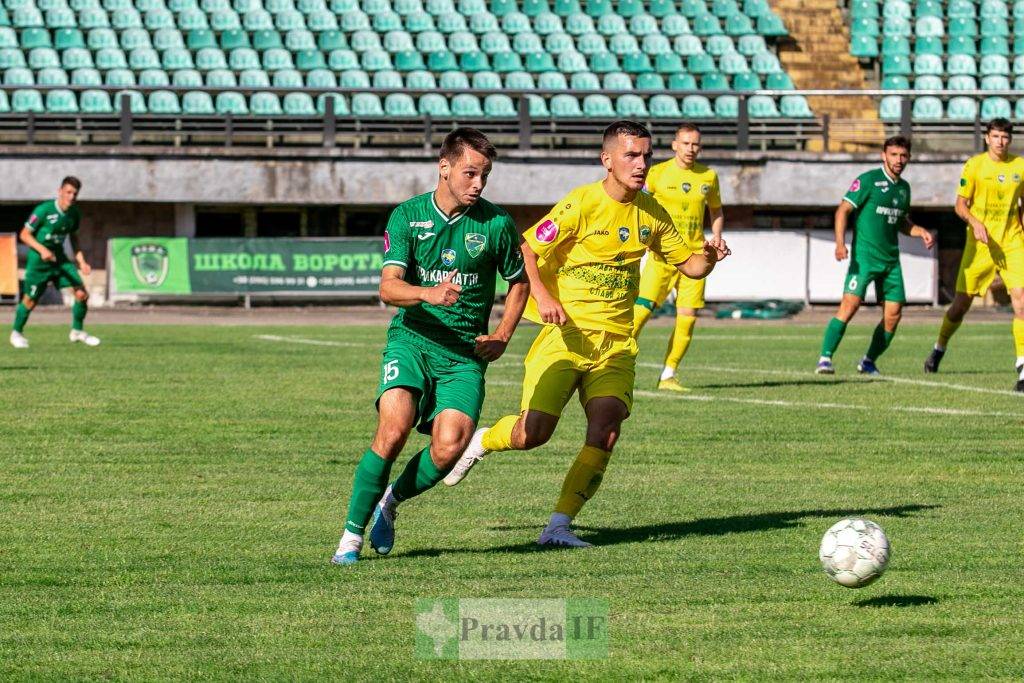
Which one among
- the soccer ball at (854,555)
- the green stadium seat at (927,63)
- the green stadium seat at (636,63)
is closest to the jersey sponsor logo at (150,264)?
the green stadium seat at (636,63)

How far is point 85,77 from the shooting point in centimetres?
3200

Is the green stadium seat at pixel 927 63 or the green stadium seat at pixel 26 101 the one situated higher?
the green stadium seat at pixel 927 63

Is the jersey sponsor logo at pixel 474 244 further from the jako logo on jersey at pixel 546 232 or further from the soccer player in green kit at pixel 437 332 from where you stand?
the jako logo on jersey at pixel 546 232

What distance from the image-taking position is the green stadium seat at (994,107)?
3266 cm

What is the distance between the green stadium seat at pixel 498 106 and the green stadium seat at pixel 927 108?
8.12 meters

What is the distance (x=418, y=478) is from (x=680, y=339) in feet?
25.7

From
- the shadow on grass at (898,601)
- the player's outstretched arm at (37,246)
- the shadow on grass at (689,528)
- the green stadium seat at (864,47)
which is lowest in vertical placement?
the shadow on grass at (689,528)

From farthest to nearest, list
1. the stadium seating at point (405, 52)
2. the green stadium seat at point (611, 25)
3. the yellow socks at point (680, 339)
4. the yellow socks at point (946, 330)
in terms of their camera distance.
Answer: the green stadium seat at point (611, 25) < the stadium seating at point (405, 52) < the yellow socks at point (946, 330) < the yellow socks at point (680, 339)

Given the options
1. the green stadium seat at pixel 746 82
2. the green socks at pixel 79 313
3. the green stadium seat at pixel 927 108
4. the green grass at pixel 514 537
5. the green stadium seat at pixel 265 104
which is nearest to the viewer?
the green grass at pixel 514 537

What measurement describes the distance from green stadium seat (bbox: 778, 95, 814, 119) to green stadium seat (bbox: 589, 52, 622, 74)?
368 cm

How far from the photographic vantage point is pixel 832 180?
30859 mm

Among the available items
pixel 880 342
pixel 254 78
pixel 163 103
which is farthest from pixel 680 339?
pixel 254 78

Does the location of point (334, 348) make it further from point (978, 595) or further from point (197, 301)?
point (978, 595)

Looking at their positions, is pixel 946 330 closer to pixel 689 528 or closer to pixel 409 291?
pixel 689 528
